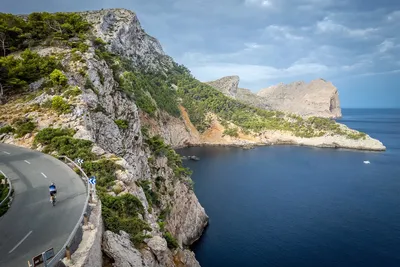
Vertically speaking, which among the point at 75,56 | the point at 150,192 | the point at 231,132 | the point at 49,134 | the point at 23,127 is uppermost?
the point at 75,56

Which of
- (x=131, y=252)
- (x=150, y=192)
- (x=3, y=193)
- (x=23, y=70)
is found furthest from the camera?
(x=150, y=192)

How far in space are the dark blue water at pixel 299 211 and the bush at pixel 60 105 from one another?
30.6 m

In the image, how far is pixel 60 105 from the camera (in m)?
35.8

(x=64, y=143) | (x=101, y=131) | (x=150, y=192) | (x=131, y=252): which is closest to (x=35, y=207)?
(x=131, y=252)

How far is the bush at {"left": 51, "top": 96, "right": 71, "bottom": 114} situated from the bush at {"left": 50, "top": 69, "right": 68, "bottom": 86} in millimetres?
5027

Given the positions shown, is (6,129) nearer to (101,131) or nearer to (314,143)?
(101,131)

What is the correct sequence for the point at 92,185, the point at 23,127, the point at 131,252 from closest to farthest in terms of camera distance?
the point at 131,252 < the point at 92,185 < the point at 23,127

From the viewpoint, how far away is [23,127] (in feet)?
109

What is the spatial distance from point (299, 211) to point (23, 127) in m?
54.8

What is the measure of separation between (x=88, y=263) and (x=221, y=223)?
46.2 meters

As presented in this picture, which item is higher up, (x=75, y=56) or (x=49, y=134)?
(x=75, y=56)

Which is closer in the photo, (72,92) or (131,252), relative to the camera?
(131,252)

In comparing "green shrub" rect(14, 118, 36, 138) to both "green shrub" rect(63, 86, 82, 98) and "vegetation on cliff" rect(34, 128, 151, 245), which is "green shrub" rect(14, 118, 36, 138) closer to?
"vegetation on cliff" rect(34, 128, 151, 245)

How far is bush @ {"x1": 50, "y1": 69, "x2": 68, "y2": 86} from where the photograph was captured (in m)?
40.2
